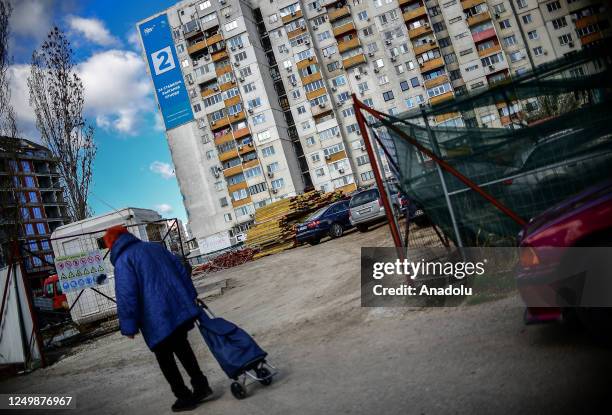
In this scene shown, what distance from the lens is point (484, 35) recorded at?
61.1m

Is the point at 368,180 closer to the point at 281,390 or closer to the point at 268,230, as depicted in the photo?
the point at 268,230

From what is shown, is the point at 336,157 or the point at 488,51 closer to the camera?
the point at 488,51

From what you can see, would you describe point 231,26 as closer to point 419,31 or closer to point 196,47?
point 196,47

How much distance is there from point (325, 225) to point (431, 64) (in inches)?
1885

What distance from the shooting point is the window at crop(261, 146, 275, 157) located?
6638 centimetres

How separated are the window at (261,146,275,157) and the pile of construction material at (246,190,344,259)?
131 feet

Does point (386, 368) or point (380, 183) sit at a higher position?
point (380, 183)

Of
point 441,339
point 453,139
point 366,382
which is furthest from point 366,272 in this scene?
point 366,382

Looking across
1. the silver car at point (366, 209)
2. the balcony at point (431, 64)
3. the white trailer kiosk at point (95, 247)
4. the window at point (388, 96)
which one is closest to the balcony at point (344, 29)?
the window at point (388, 96)

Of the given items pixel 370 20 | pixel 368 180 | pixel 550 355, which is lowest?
pixel 550 355

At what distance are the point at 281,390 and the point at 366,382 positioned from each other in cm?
91

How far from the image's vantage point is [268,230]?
2478 centimetres

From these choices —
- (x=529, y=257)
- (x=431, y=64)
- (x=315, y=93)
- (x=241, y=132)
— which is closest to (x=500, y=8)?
(x=431, y=64)

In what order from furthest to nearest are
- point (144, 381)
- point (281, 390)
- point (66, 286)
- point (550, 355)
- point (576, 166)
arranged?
point (66, 286) → point (144, 381) → point (576, 166) → point (281, 390) → point (550, 355)
